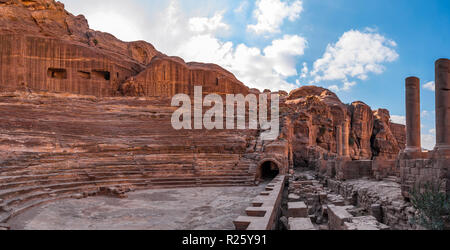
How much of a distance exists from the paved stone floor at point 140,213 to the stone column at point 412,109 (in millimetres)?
6723

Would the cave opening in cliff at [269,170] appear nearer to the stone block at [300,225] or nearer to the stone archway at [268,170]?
the stone archway at [268,170]

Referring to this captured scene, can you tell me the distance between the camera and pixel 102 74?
3328 cm

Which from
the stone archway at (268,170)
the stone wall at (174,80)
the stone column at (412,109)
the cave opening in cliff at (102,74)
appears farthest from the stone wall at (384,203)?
the cave opening in cliff at (102,74)

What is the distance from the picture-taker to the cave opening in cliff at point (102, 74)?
3241 cm

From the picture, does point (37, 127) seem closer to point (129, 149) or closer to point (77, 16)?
point (129, 149)

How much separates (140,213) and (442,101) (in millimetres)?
10028

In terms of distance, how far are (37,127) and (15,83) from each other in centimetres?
1504

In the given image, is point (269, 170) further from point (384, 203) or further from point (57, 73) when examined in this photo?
point (57, 73)

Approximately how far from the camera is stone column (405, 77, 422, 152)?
10625mm

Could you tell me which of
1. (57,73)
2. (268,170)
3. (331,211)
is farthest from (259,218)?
(57,73)

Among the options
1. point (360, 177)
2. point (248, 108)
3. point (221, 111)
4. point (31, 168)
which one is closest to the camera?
point (31, 168)

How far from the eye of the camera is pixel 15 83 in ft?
94.1
